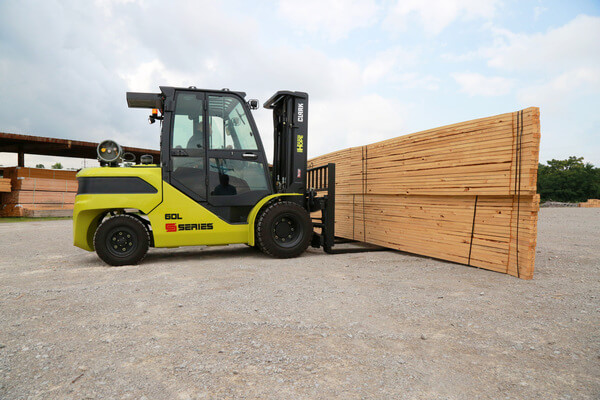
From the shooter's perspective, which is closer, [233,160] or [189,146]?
[189,146]

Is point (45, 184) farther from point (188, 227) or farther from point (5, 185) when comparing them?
point (188, 227)

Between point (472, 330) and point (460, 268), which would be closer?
point (472, 330)

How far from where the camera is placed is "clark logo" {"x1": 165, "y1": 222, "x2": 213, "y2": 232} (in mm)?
5684

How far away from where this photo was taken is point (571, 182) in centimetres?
5112

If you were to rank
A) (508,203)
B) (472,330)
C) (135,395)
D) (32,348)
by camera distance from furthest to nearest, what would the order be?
(508,203) < (472,330) < (32,348) < (135,395)

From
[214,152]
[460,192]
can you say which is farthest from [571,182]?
[214,152]

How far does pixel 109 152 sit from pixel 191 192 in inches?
61.6

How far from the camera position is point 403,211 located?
6578 mm

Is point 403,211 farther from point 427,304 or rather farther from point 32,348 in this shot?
point 32,348

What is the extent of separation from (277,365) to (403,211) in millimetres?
4866

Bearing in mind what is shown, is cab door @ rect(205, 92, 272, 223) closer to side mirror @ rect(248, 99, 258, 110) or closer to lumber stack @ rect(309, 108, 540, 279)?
side mirror @ rect(248, 99, 258, 110)

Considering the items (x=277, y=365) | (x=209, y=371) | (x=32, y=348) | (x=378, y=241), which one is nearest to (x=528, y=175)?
(x=378, y=241)

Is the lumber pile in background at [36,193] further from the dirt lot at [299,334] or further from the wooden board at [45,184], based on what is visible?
the dirt lot at [299,334]

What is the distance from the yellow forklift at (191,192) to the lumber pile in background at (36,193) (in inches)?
536
